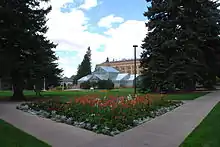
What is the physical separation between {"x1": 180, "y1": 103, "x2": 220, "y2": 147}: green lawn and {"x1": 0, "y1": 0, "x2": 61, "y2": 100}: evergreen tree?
561 inches

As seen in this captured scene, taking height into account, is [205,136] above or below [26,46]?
below

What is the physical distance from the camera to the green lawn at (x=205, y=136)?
6459 mm

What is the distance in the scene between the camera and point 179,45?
26.8m

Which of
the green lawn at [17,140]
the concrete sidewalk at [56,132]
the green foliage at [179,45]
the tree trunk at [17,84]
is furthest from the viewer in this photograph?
the green foliage at [179,45]

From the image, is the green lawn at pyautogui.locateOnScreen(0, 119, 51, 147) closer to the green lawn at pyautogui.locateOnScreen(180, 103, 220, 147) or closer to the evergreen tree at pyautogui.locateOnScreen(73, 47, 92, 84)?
the green lawn at pyautogui.locateOnScreen(180, 103, 220, 147)

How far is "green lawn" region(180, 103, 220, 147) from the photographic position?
254 inches

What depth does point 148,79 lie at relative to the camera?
2797cm

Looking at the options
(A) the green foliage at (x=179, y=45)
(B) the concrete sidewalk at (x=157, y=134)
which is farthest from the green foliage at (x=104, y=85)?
(B) the concrete sidewalk at (x=157, y=134)

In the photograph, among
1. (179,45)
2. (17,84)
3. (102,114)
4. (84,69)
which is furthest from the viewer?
(84,69)

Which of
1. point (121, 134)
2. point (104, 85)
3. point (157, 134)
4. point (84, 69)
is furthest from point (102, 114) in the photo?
point (84, 69)

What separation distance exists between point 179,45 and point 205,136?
20367 mm

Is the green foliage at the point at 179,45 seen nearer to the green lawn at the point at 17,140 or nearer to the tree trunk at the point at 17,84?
the tree trunk at the point at 17,84

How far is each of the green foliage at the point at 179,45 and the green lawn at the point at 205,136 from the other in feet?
54.7

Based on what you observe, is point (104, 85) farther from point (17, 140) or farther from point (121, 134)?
point (17, 140)
